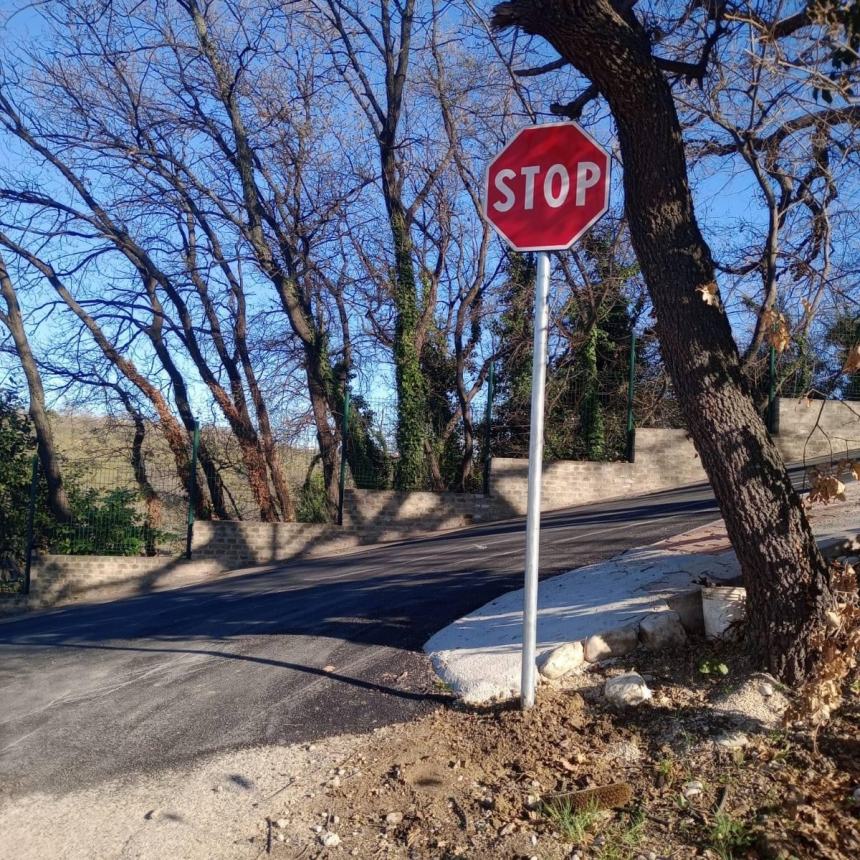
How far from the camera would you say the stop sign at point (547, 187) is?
4.76 meters

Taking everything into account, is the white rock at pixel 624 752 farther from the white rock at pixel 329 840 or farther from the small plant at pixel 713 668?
the white rock at pixel 329 840

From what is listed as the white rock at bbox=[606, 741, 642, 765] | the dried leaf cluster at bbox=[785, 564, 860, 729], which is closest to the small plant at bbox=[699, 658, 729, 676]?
the dried leaf cluster at bbox=[785, 564, 860, 729]

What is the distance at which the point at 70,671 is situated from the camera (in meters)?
6.84

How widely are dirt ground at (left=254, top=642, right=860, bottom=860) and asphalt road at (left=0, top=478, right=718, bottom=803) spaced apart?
0.71 m

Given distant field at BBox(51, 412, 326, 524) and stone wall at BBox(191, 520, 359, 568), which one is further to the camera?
distant field at BBox(51, 412, 326, 524)

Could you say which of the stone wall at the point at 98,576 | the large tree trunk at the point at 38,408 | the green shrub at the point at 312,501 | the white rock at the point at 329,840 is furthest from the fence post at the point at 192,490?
the white rock at the point at 329,840

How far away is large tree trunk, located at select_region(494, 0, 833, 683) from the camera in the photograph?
467 centimetres

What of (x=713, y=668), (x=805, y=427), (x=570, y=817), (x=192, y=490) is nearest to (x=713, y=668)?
(x=713, y=668)

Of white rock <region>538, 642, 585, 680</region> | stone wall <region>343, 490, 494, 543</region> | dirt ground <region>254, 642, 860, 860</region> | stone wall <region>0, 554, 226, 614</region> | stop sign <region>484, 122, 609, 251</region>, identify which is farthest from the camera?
stone wall <region>343, 490, 494, 543</region>

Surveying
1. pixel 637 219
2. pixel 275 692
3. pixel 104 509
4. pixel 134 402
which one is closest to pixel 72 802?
pixel 275 692

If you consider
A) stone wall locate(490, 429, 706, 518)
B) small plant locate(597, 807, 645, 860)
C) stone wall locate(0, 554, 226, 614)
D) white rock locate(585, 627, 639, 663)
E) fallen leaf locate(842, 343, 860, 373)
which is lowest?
stone wall locate(0, 554, 226, 614)

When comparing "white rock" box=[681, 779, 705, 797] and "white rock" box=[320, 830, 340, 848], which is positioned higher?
"white rock" box=[681, 779, 705, 797]

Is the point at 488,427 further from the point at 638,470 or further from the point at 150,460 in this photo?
the point at 150,460

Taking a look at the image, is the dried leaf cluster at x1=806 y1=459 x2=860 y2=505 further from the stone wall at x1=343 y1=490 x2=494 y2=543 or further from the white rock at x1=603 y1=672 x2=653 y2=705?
the stone wall at x1=343 y1=490 x2=494 y2=543
